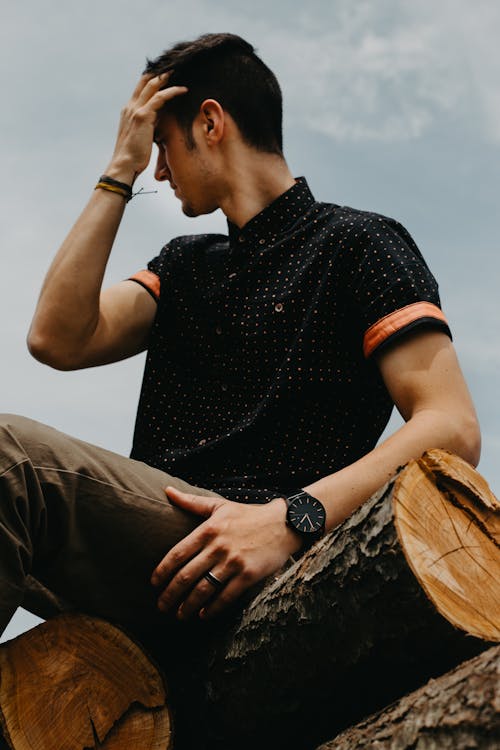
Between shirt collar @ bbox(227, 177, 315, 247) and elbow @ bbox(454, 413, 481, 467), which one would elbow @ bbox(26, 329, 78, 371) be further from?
elbow @ bbox(454, 413, 481, 467)

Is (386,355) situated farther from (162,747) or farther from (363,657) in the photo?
(162,747)

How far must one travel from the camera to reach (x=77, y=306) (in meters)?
3.19

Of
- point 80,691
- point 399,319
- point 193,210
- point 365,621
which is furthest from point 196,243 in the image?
point 365,621

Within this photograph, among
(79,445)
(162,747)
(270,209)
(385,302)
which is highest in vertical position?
(270,209)

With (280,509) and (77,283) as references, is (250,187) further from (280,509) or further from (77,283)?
(280,509)

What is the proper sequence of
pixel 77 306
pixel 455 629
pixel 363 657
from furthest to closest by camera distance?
pixel 77 306 → pixel 363 657 → pixel 455 629

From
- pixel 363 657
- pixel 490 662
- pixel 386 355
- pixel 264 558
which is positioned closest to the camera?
pixel 490 662

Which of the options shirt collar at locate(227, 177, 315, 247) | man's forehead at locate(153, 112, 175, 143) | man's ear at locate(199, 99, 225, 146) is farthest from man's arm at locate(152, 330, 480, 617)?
man's forehead at locate(153, 112, 175, 143)

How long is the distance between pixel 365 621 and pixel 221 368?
Answer: 133cm

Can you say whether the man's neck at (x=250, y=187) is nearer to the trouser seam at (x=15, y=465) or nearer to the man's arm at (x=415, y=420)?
the man's arm at (x=415, y=420)

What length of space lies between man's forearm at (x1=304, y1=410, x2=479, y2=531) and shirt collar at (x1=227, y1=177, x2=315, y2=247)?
3.50ft

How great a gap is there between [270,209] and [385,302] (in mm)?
740

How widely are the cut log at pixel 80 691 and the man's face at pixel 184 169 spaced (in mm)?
1681

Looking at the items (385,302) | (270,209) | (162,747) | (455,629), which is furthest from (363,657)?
(270,209)
